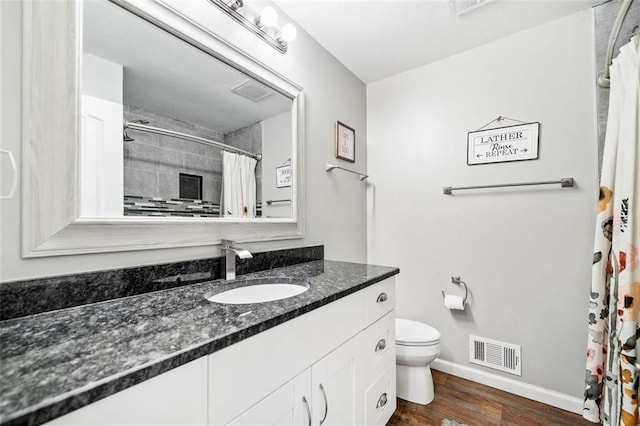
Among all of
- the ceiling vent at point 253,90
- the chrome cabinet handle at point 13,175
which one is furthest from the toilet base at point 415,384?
the chrome cabinet handle at point 13,175

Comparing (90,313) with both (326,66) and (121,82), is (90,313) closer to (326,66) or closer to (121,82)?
(121,82)

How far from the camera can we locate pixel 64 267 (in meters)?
0.85

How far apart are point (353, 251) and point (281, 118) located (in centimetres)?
117

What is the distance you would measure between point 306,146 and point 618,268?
159 cm

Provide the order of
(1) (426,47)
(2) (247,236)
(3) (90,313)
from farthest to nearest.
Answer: (1) (426,47) < (2) (247,236) < (3) (90,313)

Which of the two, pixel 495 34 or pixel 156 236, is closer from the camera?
pixel 156 236

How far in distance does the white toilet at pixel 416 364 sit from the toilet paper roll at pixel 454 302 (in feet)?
0.84

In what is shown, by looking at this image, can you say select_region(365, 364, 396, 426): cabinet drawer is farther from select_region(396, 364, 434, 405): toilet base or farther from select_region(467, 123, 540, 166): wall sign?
select_region(467, 123, 540, 166): wall sign

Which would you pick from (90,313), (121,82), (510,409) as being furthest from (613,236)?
(121,82)

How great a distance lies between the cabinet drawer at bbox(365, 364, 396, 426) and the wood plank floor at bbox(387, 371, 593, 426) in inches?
6.3

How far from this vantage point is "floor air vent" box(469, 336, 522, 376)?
70.6 inches

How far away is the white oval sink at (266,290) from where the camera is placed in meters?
1.22

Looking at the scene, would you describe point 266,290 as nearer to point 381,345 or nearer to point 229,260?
point 229,260

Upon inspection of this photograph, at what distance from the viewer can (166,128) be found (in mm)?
1131
